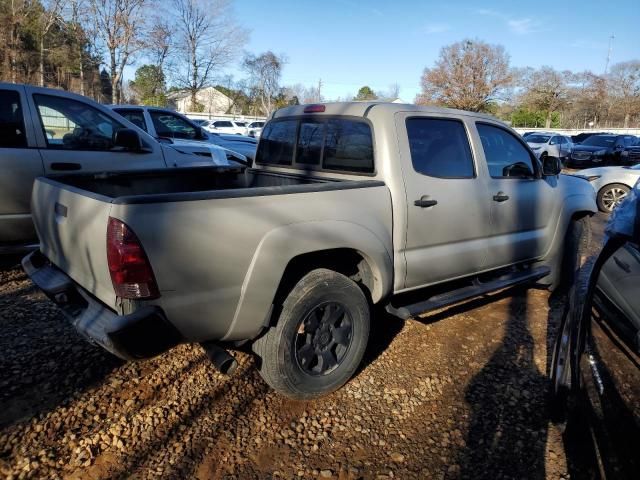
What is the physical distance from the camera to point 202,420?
2809 mm

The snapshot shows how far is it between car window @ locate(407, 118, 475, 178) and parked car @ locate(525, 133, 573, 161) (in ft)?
61.1

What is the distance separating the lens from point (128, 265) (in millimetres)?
2238

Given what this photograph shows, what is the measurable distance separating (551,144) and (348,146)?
21837 mm

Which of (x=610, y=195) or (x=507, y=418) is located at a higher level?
(x=610, y=195)

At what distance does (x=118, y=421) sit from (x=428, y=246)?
2410 millimetres

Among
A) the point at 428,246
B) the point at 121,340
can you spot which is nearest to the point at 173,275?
the point at 121,340

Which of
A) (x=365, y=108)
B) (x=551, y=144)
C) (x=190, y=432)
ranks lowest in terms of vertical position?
(x=190, y=432)

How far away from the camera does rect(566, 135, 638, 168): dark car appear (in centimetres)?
2016

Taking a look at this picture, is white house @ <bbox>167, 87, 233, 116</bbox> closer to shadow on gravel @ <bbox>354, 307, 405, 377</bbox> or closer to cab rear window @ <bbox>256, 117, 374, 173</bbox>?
cab rear window @ <bbox>256, 117, 374, 173</bbox>

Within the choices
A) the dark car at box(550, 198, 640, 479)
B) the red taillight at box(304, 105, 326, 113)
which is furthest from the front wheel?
the red taillight at box(304, 105, 326, 113)

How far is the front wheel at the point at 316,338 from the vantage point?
2.78 meters

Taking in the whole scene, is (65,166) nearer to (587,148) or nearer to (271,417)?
(271,417)

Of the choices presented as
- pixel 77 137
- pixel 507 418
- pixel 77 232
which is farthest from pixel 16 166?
pixel 507 418

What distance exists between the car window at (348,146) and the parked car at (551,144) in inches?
758
